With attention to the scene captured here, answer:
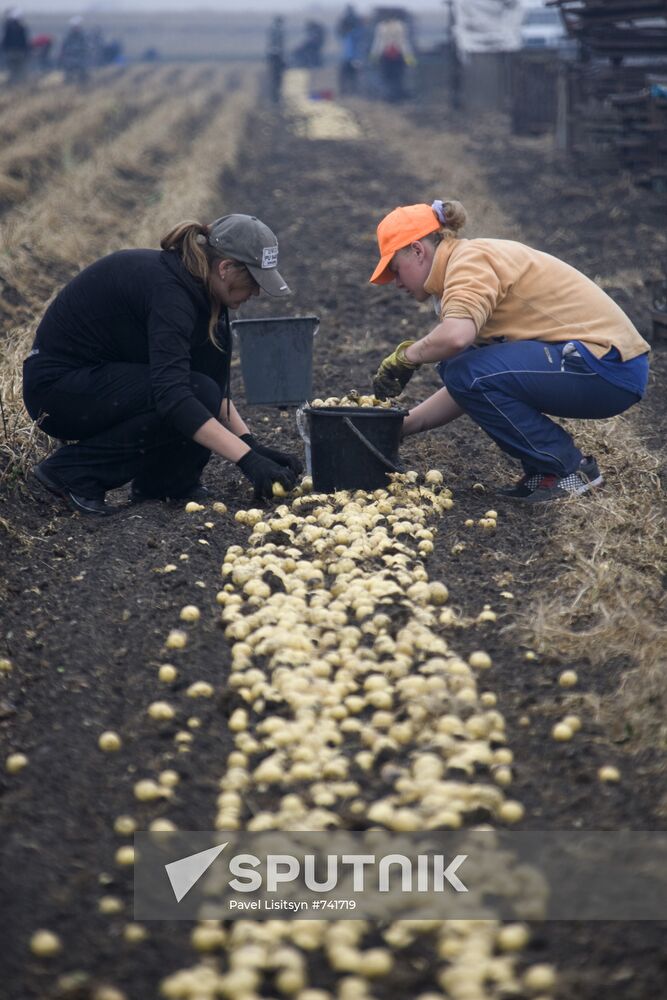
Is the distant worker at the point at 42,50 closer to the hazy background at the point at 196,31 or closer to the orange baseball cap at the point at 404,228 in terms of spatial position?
the hazy background at the point at 196,31

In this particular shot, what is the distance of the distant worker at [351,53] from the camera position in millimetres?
33562

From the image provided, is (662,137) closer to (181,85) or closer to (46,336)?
(46,336)

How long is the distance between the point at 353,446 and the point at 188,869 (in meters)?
2.27

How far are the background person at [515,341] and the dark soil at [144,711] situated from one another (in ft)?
1.21

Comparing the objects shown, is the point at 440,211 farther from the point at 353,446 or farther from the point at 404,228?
the point at 353,446

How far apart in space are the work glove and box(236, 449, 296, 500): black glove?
641mm

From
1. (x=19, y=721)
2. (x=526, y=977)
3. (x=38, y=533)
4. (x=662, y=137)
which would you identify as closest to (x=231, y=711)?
(x=19, y=721)

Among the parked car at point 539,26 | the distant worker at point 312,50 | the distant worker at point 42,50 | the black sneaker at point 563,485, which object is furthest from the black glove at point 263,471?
the distant worker at point 312,50

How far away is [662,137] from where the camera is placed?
41.9ft

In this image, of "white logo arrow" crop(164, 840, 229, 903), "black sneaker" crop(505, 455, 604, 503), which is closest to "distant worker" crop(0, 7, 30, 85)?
"black sneaker" crop(505, 455, 604, 503)

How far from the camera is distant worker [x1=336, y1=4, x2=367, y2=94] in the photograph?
110ft

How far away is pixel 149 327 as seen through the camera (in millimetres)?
4434

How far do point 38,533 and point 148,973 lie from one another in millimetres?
2713

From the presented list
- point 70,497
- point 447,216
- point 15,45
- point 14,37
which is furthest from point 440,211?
point 15,45
